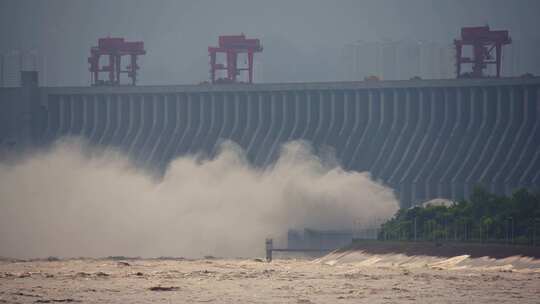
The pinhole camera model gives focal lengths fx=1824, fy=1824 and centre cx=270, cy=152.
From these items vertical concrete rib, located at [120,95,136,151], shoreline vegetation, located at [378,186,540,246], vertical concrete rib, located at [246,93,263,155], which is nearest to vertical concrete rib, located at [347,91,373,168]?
vertical concrete rib, located at [246,93,263,155]

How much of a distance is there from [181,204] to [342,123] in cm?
2264

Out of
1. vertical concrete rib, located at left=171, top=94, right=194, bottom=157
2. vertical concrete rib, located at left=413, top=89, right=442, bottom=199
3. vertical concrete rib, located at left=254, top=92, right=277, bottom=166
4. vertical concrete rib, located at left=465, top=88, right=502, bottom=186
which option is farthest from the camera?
vertical concrete rib, located at left=171, top=94, right=194, bottom=157

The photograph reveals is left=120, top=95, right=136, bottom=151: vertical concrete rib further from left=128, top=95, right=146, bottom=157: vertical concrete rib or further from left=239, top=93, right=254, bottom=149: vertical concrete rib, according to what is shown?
left=239, top=93, right=254, bottom=149: vertical concrete rib

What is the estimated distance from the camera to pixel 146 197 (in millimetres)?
146375

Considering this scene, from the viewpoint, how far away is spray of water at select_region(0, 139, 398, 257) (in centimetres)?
13288

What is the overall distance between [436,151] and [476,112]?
17.4ft

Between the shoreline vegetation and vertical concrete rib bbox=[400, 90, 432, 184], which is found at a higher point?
vertical concrete rib bbox=[400, 90, 432, 184]

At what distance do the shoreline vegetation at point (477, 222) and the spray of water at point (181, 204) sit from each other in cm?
1853

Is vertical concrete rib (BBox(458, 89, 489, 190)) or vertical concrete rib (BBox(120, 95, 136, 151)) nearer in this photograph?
vertical concrete rib (BBox(458, 89, 489, 190))

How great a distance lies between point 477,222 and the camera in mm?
105562

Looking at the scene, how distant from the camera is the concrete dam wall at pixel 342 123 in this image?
149 m

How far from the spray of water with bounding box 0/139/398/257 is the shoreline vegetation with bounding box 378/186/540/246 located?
18525 mm

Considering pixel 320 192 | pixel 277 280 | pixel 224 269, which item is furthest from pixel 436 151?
pixel 277 280

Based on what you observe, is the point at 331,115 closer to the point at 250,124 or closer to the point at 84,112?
the point at 250,124
